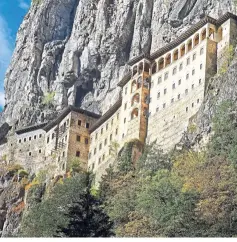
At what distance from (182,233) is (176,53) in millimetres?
17010

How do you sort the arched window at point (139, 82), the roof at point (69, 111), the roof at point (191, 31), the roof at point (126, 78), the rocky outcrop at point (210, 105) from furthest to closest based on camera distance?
the roof at point (69, 111), the roof at point (126, 78), the arched window at point (139, 82), the roof at point (191, 31), the rocky outcrop at point (210, 105)

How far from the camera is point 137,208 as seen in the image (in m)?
28.8

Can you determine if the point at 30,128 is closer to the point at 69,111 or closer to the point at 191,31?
the point at 69,111

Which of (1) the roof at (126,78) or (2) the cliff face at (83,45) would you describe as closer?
(1) the roof at (126,78)

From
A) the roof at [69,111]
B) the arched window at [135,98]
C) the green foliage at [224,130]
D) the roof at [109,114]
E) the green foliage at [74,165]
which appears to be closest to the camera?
the green foliage at [224,130]

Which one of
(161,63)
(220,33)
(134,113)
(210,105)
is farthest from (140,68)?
(210,105)

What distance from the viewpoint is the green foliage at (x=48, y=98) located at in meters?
55.5

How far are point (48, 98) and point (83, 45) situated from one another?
17.4 ft

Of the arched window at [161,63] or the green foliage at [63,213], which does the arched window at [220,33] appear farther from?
the green foliage at [63,213]

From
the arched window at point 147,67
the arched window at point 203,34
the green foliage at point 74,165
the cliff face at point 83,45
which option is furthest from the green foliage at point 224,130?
the green foliage at point 74,165

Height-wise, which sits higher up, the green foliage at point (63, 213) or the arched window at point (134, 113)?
the arched window at point (134, 113)

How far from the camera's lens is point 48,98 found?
55.8 metres

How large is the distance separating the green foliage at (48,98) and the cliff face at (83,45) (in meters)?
0.29

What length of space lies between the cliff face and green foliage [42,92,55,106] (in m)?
0.29
